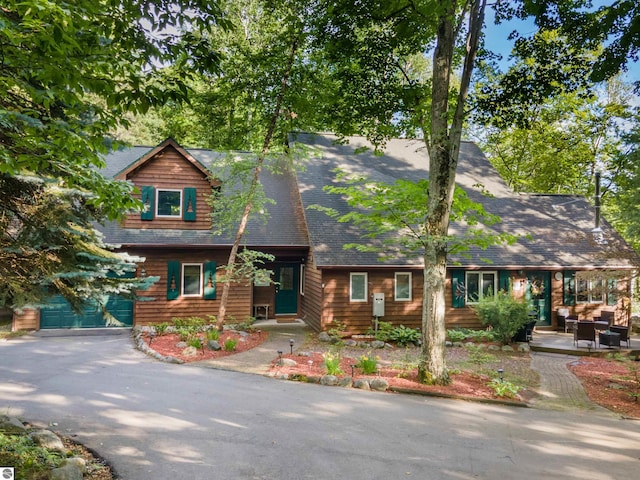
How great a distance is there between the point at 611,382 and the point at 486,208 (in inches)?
405

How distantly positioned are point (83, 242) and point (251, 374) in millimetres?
4866

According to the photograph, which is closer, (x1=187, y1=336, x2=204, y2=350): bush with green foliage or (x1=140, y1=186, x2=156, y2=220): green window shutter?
(x1=187, y1=336, x2=204, y2=350): bush with green foliage

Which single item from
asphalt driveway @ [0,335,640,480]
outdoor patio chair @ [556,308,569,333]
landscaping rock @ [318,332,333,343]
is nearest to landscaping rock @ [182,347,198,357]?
asphalt driveway @ [0,335,640,480]

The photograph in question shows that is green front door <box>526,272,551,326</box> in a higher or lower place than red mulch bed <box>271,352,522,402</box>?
higher

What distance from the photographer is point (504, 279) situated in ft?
57.8

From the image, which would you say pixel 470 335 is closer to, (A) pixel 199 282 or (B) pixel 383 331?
(B) pixel 383 331

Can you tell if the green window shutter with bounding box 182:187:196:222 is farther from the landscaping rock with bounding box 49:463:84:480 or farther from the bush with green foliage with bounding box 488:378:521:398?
the landscaping rock with bounding box 49:463:84:480

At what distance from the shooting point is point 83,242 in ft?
27.9

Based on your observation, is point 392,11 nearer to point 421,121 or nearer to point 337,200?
point 421,121

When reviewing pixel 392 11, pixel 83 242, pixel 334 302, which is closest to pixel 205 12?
pixel 83 242

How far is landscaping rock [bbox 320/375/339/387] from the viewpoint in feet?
32.4

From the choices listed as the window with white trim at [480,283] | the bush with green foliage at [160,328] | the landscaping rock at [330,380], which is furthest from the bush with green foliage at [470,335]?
the bush with green foliage at [160,328]

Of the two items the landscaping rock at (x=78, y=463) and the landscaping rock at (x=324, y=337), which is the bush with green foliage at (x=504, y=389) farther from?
the landscaping rock at (x=78, y=463)

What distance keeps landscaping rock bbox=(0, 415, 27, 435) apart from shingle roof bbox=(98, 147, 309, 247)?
9.37 meters
